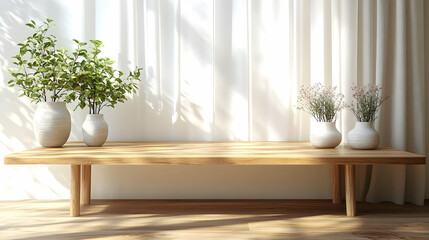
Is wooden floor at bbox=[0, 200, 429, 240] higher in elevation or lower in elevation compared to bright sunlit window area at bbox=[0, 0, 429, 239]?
lower

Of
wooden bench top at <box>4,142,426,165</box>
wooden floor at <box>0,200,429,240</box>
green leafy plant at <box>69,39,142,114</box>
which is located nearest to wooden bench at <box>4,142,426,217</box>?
wooden bench top at <box>4,142,426,165</box>

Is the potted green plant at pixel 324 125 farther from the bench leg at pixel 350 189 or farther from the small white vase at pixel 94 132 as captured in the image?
the small white vase at pixel 94 132

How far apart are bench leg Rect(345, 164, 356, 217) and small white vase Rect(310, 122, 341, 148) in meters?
0.16

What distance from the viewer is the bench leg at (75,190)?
2.22 m

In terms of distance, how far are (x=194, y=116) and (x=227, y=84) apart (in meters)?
0.31

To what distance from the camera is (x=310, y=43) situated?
275 centimetres

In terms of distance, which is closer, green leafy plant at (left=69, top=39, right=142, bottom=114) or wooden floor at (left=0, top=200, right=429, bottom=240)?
wooden floor at (left=0, top=200, right=429, bottom=240)

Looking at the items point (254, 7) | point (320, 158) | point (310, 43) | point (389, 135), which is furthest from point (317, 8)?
point (320, 158)

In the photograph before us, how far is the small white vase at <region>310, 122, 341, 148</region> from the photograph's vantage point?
→ 2.30 meters

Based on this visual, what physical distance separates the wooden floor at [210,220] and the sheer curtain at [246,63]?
421 millimetres

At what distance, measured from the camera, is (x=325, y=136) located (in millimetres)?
2305

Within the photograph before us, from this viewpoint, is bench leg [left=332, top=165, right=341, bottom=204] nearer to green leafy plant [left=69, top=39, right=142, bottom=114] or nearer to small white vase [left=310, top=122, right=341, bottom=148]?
small white vase [left=310, top=122, right=341, bottom=148]

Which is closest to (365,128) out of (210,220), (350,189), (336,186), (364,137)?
(364,137)

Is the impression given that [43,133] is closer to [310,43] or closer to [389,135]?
[310,43]
